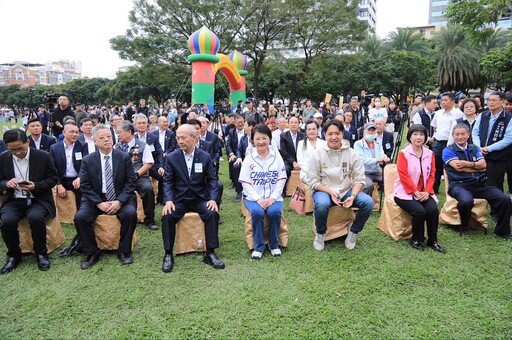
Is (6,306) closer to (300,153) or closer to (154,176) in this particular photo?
(154,176)

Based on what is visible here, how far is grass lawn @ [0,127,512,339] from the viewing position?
8.53 ft

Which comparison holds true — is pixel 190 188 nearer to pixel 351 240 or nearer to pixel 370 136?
pixel 351 240

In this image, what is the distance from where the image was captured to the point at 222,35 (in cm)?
2431

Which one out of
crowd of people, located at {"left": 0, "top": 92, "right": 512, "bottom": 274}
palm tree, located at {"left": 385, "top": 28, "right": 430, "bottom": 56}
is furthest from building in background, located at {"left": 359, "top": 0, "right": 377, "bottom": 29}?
crowd of people, located at {"left": 0, "top": 92, "right": 512, "bottom": 274}

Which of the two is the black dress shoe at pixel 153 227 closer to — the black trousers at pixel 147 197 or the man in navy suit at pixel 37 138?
the black trousers at pixel 147 197

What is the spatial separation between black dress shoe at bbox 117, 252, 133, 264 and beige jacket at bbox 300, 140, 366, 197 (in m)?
2.29

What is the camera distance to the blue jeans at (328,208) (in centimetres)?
384

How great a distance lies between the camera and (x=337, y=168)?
399cm

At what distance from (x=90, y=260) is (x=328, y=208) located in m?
2.80

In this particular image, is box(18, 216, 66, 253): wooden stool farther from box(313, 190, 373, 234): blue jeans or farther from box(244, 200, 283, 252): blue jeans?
box(313, 190, 373, 234): blue jeans

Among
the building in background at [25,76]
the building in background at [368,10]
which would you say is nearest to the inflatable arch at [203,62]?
the building in background at [368,10]

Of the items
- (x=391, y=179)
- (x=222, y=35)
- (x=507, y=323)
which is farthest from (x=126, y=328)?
(x=222, y=35)

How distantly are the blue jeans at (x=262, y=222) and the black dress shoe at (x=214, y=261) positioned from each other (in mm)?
459

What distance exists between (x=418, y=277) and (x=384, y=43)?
38.9 metres
